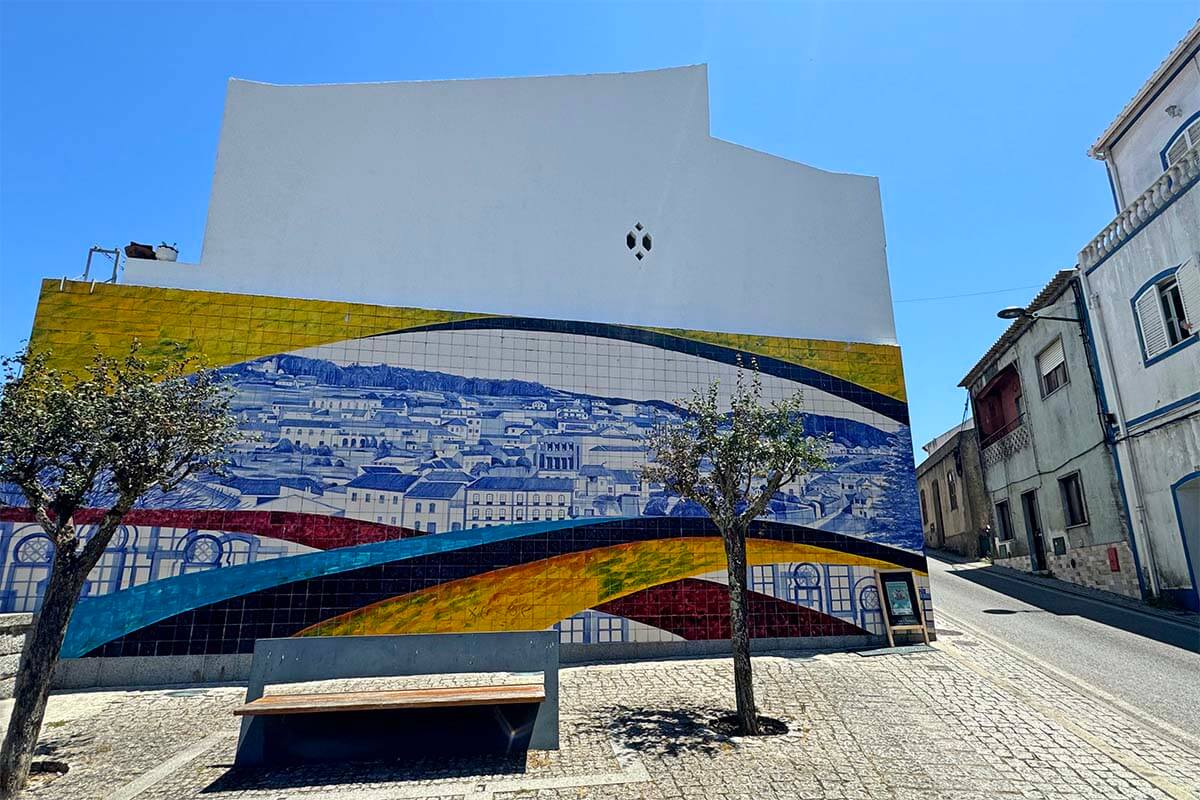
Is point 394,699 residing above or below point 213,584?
below

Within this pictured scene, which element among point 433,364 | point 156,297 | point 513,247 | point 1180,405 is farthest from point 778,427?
point 1180,405

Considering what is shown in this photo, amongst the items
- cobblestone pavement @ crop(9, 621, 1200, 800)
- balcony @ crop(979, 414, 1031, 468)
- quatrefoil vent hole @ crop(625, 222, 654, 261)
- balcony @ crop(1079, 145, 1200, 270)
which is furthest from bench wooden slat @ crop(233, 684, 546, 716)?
balcony @ crop(979, 414, 1031, 468)

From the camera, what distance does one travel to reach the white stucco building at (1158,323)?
1285 cm

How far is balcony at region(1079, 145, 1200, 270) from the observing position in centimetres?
1290

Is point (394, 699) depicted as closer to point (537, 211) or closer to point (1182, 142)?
point (537, 211)

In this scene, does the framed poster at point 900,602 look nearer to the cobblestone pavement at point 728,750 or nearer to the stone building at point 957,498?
the cobblestone pavement at point 728,750

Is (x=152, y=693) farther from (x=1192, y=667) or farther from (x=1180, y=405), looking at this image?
(x=1180, y=405)

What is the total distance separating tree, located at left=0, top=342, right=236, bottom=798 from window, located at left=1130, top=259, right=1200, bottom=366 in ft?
53.7

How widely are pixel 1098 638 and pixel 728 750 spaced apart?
844 cm

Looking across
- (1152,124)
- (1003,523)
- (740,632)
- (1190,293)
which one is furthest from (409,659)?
Answer: (1003,523)

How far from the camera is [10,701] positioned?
7.76 meters

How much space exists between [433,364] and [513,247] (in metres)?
2.60

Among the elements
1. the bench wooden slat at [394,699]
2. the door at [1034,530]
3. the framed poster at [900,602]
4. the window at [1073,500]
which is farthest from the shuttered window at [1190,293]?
the bench wooden slat at [394,699]

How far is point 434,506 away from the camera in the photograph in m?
9.49
